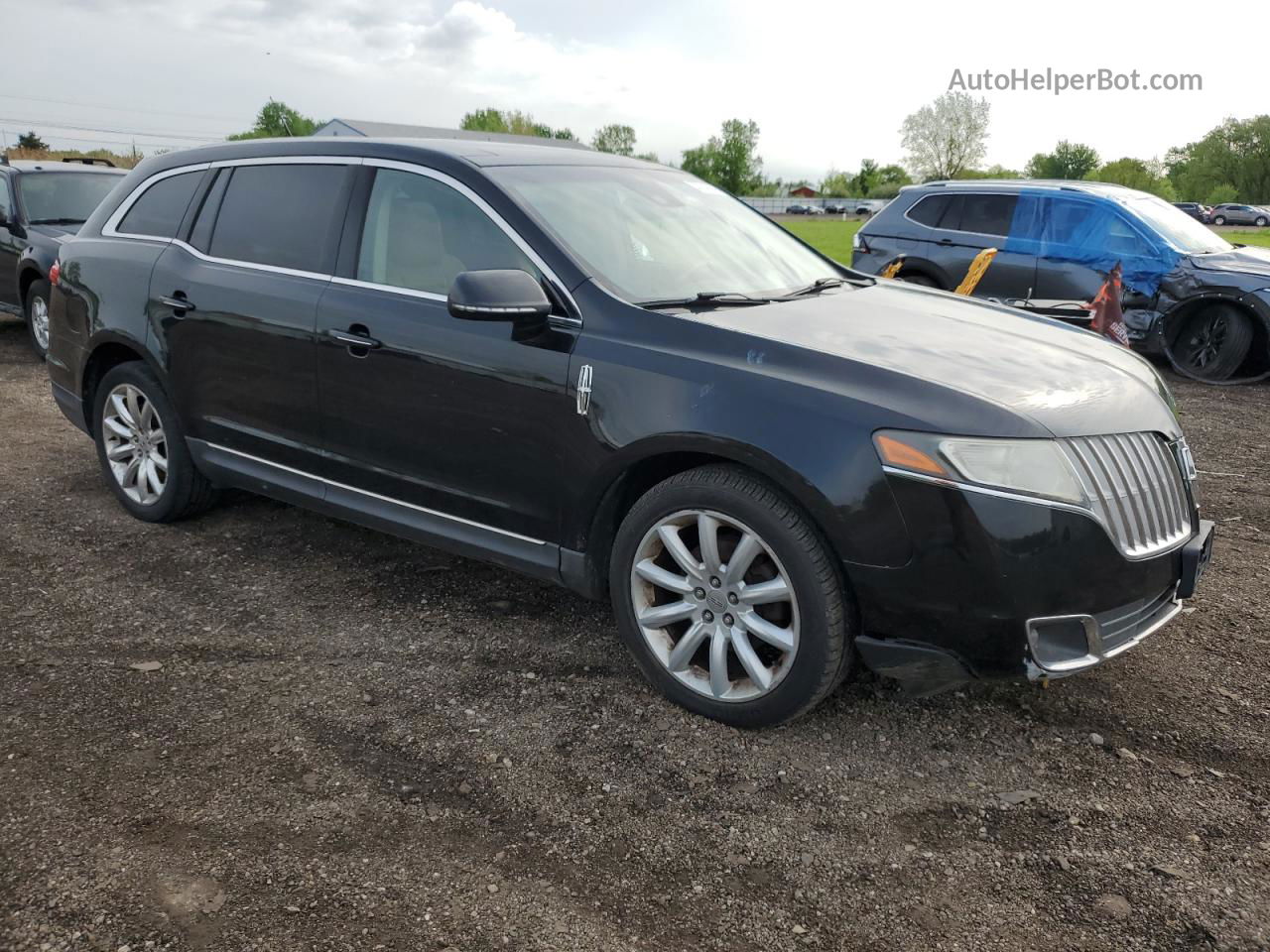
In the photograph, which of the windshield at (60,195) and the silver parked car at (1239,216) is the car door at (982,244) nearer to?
the windshield at (60,195)

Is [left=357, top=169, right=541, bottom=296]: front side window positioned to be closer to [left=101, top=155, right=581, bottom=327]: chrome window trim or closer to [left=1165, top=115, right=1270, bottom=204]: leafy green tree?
[left=101, top=155, right=581, bottom=327]: chrome window trim

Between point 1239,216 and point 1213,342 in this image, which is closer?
point 1213,342

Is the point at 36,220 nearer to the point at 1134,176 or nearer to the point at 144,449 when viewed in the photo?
the point at 144,449

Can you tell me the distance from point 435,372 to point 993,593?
200 centimetres

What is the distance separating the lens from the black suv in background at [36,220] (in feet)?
Result: 31.0

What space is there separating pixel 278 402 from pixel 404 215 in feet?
3.13

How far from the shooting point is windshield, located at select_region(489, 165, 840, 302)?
139 inches

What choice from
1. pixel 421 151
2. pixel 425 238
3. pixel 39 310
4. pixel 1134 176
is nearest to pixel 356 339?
pixel 425 238

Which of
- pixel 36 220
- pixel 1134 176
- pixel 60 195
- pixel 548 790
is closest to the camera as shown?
pixel 548 790

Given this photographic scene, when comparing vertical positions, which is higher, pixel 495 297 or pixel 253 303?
pixel 495 297

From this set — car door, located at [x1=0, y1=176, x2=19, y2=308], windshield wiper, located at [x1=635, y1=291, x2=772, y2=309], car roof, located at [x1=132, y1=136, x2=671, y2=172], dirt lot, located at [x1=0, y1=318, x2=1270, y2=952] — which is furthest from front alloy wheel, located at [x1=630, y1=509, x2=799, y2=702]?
car door, located at [x1=0, y1=176, x2=19, y2=308]

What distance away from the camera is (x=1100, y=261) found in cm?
947

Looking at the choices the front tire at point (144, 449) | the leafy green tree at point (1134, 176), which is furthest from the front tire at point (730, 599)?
the leafy green tree at point (1134, 176)

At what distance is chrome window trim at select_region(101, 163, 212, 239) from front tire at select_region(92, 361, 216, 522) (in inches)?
23.9
